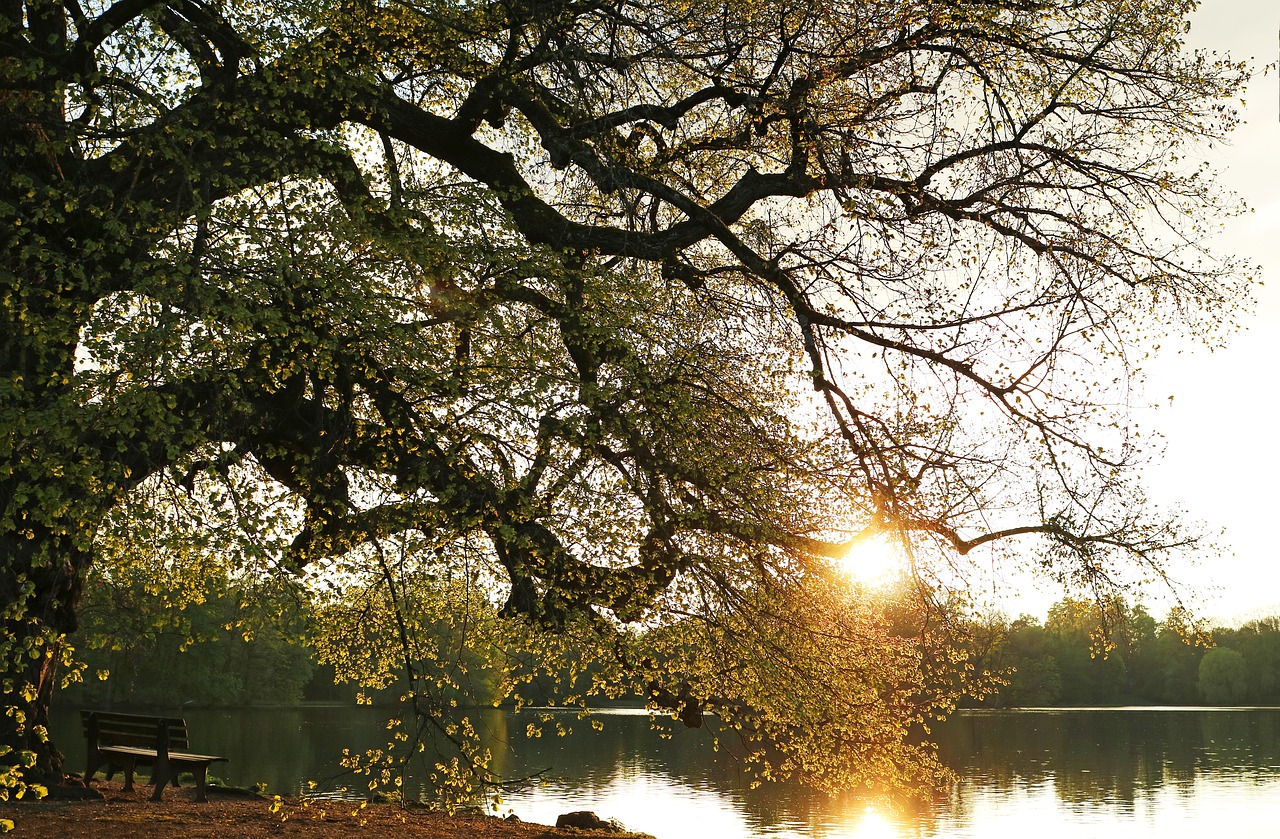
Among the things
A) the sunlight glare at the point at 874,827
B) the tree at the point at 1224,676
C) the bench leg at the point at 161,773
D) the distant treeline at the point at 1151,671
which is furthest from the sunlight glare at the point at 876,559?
the tree at the point at 1224,676

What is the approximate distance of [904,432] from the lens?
43.1 feet

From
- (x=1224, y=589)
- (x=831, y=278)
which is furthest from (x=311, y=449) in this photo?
(x=1224, y=589)

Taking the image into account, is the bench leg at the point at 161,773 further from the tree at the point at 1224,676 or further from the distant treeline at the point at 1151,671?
the tree at the point at 1224,676

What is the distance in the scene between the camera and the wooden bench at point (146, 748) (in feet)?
47.0

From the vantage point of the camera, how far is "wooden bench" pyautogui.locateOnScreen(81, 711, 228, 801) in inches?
563

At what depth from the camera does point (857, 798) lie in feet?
107

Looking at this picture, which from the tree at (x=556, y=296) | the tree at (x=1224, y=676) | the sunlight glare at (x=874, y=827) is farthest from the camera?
the tree at (x=1224, y=676)

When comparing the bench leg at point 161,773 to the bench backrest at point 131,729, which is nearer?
the bench leg at point 161,773

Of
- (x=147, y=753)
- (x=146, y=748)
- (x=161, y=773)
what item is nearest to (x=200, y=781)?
(x=161, y=773)

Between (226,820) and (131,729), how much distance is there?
3.55 meters

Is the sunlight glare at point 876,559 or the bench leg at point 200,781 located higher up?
the sunlight glare at point 876,559

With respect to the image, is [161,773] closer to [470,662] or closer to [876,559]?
[470,662]

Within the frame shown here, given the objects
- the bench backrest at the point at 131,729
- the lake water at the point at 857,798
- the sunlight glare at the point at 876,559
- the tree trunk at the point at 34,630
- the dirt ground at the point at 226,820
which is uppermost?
the sunlight glare at the point at 876,559

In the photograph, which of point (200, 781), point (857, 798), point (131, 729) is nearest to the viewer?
point (200, 781)
